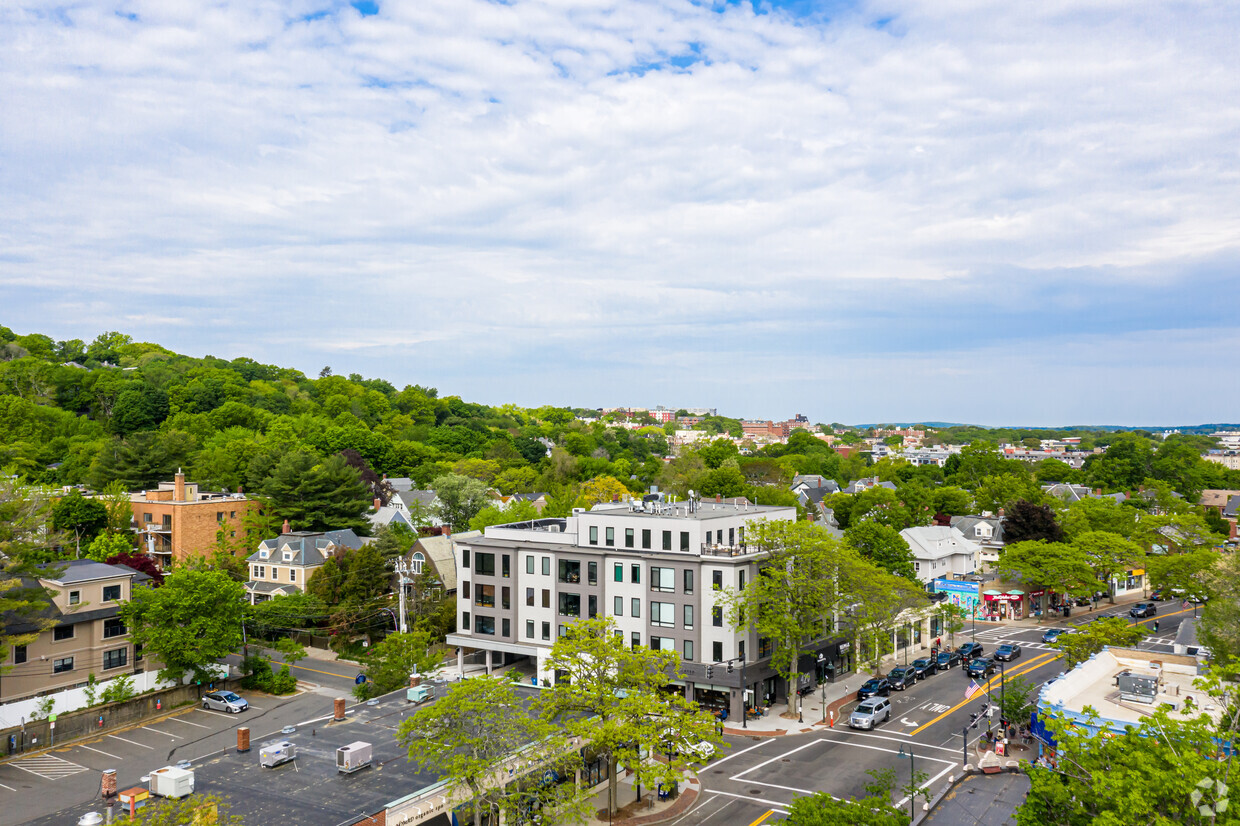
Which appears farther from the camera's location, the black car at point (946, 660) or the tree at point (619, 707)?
the black car at point (946, 660)

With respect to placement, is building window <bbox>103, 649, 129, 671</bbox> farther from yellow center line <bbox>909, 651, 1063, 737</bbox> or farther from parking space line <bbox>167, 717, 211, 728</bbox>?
yellow center line <bbox>909, 651, 1063, 737</bbox>

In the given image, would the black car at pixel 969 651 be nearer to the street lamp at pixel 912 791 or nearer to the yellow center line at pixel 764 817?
the street lamp at pixel 912 791

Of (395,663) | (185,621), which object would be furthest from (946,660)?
(185,621)

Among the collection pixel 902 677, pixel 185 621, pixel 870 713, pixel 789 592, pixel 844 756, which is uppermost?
pixel 789 592

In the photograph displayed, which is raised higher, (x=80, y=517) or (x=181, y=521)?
(x=80, y=517)

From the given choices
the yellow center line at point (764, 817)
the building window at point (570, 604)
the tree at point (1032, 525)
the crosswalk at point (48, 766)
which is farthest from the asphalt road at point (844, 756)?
Answer: the tree at point (1032, 525)

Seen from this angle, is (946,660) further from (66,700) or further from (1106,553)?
(66,700)

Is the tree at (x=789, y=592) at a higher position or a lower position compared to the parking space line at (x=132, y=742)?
higher
